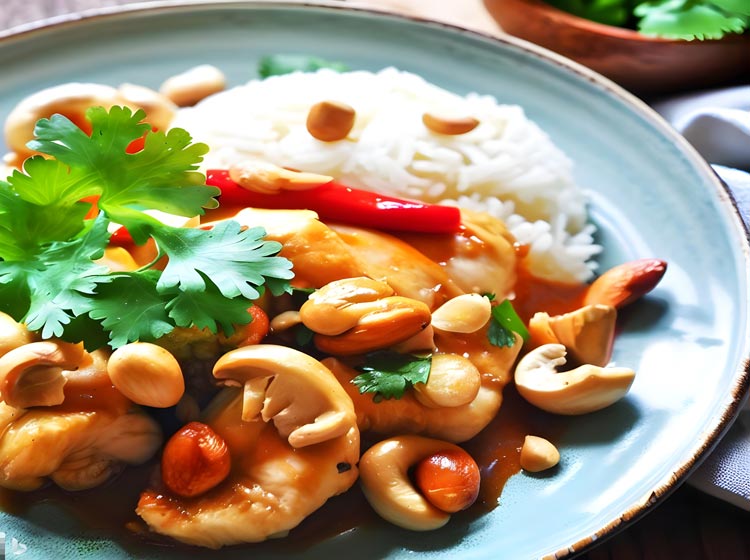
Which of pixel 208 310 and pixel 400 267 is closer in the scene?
pixel 208 310

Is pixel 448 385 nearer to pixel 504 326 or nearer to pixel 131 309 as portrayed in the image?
pixel 504 326

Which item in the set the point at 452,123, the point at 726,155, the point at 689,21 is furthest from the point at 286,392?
the point at 689,21

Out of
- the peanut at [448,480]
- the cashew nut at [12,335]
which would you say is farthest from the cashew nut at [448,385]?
the cashew nut at [12,335]

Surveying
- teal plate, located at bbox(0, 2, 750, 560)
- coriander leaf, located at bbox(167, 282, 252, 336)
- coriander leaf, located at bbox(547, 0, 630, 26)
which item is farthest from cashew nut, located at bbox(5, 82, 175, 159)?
coriander leaf, located at bbox(547, 0, 630, 26)

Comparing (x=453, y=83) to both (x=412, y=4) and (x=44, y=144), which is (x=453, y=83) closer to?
(x=412, y=4)

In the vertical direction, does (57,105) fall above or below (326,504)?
above

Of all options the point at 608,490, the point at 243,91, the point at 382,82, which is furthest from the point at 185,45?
the point at 608,490

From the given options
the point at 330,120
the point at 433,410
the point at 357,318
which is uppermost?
the point at 330,120
